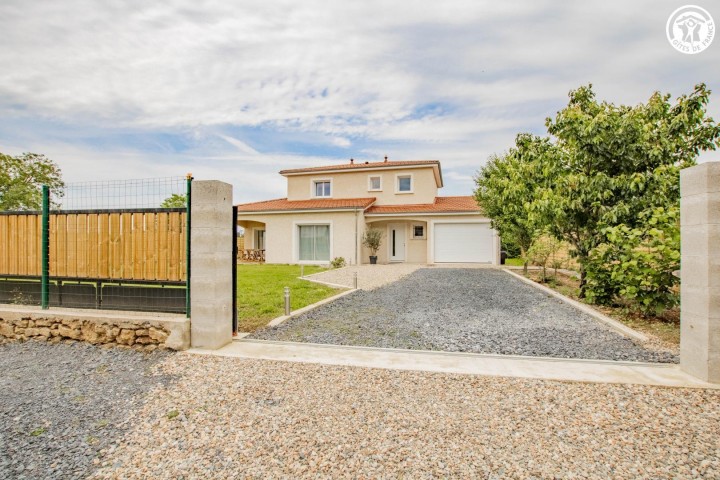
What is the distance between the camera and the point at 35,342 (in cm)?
566

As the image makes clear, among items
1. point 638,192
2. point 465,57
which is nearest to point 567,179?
point 638,192

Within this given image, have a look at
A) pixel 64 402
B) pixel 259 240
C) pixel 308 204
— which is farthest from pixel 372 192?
pixel 64 402

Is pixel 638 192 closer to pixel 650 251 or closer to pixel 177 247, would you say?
pixel 650 251

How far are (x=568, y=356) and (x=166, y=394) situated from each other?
189 inches

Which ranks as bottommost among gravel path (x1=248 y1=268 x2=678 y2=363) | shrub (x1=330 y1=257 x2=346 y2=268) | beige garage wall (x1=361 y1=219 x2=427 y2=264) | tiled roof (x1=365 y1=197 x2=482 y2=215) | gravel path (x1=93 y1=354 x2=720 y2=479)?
gravel path (x1=248 y1=268 x2=678 y2=363)

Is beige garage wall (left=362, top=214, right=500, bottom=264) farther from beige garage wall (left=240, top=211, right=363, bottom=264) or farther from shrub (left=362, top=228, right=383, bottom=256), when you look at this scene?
beige garage wall (left=240, top=211, right=363, bottom=264)

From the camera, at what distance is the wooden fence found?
17.7ft

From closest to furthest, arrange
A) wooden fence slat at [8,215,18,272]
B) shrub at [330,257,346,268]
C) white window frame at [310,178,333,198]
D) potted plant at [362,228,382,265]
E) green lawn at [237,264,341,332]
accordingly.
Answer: wooden fence slat at [8,215,18,272], green lawn at [237,264,341,332], shrub at [330,257,346,268], potted plant at [362,228,382,265], white window frame at [310,178,333,198]

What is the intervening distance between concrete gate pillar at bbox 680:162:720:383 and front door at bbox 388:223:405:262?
18.8m

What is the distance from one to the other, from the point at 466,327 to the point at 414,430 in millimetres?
3828

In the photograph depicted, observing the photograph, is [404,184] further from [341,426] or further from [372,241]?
[341,426]

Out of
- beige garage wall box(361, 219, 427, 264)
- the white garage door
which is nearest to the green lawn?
beige garage wall box(361, 219, 427, 264)

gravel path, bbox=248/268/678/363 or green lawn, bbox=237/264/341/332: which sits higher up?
green lawn, bbox=237/264/341/332

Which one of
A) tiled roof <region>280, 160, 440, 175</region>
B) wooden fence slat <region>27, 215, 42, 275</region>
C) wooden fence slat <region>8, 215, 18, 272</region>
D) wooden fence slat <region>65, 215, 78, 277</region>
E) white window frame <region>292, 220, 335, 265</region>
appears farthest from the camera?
tiled roof <region>280, 160, 440, 175</region>
